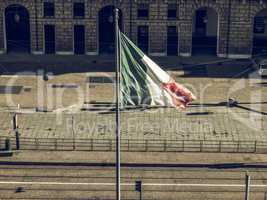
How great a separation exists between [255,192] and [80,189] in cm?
1270

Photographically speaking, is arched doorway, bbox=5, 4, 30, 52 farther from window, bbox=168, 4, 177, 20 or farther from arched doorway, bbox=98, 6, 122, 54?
window, bbox=168, 4, 177, 20

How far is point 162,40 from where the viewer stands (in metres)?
80.2

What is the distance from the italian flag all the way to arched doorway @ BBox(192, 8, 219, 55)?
2114 inches

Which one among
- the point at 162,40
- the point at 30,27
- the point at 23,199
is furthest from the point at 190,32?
the point at 23,199

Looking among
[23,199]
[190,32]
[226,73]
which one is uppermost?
[190,32]

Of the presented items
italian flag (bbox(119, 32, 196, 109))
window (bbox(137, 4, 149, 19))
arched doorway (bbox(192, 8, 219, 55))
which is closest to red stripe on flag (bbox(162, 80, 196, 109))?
italian flag (bbox(119, 32, 196, 109))

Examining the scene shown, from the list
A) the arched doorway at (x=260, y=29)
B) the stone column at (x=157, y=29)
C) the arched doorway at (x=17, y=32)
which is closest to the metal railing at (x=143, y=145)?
the stone column at (x=157, y=29)

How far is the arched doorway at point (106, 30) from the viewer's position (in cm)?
8150

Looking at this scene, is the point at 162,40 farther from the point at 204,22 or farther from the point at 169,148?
the point at 169,148

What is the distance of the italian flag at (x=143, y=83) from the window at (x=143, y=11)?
1935 inches

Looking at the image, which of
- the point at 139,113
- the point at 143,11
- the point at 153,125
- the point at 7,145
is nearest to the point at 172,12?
the point at 143,11

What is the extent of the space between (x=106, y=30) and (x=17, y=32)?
44.7ft

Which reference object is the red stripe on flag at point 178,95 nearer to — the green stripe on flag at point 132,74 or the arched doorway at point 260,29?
the green stripe on flag at point 132,74

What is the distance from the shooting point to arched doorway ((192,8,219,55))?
277ft
